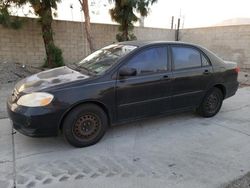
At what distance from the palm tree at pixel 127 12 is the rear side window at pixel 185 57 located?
6366 mm

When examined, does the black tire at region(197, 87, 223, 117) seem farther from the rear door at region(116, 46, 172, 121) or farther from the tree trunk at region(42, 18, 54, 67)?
the tree trunk at region(42, 18, 54, 67)

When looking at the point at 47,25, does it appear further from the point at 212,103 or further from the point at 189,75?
the point at 212,103

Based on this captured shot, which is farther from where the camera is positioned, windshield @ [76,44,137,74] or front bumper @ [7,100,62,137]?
windshield @ [76,44,137,74]

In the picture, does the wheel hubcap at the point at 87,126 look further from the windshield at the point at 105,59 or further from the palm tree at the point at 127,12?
the palm tree at the point at 127,12

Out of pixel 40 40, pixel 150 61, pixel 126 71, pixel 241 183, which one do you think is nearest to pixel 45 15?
pixel 40 40

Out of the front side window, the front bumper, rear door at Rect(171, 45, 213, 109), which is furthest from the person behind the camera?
rear door at Rect(171, 45, 213, 109)

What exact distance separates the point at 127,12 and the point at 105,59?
739cm

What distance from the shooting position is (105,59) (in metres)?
3.91

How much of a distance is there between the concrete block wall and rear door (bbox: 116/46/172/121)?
957 centimetres

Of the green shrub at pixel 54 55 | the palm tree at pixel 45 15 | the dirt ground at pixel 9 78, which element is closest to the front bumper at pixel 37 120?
the dirt ground at pixel 9 78

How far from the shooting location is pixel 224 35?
12602 mm

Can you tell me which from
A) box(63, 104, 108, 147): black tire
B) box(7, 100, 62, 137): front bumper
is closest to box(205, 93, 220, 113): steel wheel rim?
box(63, 104, 108, 147): black tire

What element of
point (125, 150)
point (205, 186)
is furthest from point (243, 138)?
point (125, 150)

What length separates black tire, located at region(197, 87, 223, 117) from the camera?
4.69m
